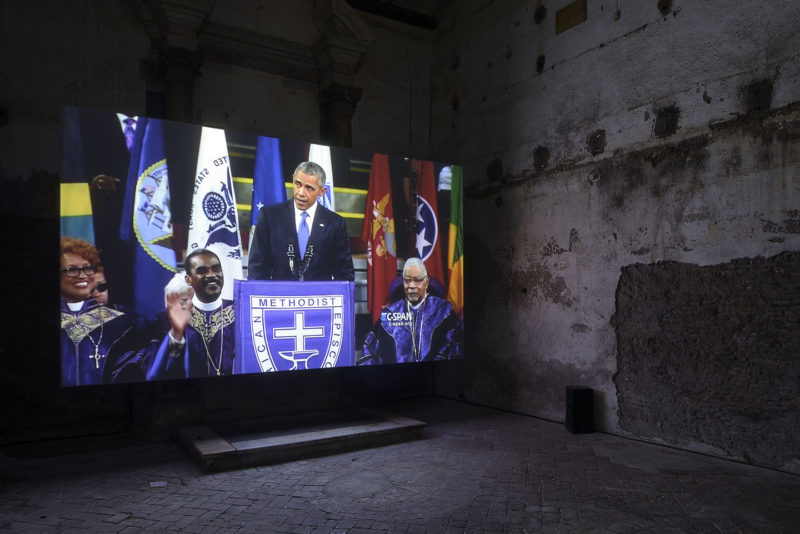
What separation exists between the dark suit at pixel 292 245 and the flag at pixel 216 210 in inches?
7.6

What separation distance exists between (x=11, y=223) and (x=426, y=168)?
4.45m

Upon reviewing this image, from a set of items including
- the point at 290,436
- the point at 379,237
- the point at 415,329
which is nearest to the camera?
the point at 290,436

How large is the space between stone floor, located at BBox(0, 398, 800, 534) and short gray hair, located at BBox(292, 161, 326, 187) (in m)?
2.81

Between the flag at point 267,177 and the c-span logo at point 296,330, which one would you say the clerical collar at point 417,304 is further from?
the flag at point 267,177

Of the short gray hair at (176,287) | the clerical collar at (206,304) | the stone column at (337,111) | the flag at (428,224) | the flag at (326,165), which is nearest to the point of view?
the short gray hair at (176,287)

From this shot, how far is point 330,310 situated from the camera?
5.78m

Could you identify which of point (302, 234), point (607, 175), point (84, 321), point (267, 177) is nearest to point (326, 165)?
point (267, 177)

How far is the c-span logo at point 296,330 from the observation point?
5.38 m

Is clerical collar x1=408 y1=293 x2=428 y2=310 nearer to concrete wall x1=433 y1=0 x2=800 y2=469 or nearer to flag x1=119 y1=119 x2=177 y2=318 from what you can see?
concrete wall x1=433 y1=0 x2=800 y2=469

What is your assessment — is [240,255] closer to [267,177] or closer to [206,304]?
[206,304]

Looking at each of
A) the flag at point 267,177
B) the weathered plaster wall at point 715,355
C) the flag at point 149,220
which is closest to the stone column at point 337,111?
the flag at point 267,177

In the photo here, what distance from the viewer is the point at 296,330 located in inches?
219

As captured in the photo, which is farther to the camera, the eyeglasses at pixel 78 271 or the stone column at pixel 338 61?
the stone column at pixel 338 61

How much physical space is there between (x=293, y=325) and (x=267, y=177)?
→ 1518 millimetres
